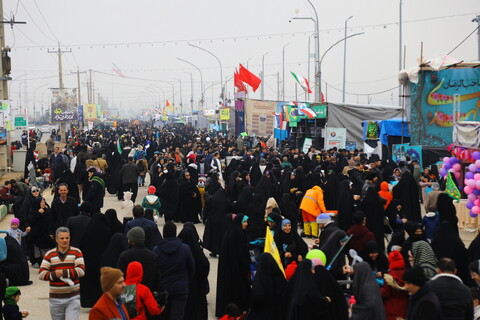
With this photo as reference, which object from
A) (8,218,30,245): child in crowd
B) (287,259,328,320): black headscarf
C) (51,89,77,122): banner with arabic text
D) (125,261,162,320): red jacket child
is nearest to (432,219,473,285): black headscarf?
(287,259,328,320): black headscarf

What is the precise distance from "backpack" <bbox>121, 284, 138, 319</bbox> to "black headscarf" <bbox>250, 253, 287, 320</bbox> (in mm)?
1066

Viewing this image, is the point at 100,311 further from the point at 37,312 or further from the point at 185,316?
the point at 37,312

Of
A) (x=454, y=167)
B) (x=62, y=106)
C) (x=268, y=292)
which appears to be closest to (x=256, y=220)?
(x=268, y=292)

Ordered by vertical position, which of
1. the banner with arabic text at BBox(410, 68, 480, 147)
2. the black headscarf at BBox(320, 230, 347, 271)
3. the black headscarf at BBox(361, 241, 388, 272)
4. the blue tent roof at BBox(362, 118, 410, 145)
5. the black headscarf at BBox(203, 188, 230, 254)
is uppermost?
the banner with arabic text at BBox(410, 68, 480, 147)

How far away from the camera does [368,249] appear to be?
7.41 meters

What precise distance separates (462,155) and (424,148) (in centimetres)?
635

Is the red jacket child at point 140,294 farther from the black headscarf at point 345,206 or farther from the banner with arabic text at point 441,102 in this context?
the banner with arabic text at point 441,102

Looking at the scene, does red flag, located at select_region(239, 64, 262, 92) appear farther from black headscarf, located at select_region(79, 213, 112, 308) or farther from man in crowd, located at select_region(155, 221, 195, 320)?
man in crowd, located at select_region(155, 221, 195, 320)

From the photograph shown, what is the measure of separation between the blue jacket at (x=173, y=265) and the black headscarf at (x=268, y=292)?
37.5 inches

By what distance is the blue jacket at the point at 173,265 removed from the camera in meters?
7.35

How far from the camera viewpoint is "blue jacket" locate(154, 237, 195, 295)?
735 cm

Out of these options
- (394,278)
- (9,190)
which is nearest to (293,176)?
(9,190)

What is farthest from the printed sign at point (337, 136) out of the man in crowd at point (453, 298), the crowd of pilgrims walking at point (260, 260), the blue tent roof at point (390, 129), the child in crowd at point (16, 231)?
the man in crowd at point (453, 298)

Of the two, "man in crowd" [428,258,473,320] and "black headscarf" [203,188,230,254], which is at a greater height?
"man in crowd" [428,258,473,320]
